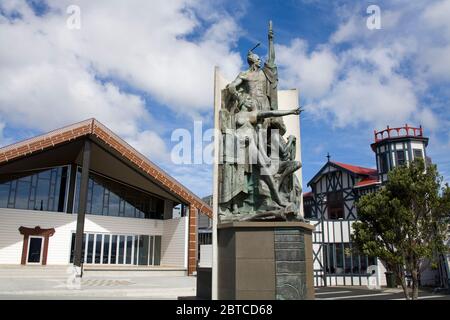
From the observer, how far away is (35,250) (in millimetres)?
22875

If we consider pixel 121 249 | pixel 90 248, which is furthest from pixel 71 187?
pixel 121 249

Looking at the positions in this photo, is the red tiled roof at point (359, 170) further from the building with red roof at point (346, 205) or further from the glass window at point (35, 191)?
the glass window at point (35, 191)

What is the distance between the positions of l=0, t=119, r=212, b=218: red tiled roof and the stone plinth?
624 inches

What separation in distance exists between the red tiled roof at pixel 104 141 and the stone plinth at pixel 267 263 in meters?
15.9

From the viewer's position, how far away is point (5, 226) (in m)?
22.2

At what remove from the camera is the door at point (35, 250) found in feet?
74.5

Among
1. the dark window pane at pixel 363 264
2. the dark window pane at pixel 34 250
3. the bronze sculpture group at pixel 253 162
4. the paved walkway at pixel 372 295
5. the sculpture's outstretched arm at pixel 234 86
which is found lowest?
the paved walkway at pixel 372 295

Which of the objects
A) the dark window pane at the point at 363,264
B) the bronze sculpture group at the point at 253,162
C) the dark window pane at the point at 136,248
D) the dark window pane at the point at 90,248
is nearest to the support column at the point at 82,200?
the dark window pane at the point at 90,248

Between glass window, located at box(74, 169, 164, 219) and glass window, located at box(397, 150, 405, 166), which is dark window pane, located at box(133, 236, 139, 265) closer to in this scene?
glass window, located at box(74, 169, 164, 219)

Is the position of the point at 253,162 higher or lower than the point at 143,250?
higher

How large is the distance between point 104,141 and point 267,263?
1660cm

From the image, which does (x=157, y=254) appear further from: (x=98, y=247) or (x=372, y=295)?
Result: (x=372, y=295)

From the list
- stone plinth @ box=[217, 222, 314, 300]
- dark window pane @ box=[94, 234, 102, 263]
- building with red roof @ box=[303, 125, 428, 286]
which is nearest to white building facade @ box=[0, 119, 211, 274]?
dark window pane @ box=[94, 234, 102, 263]
